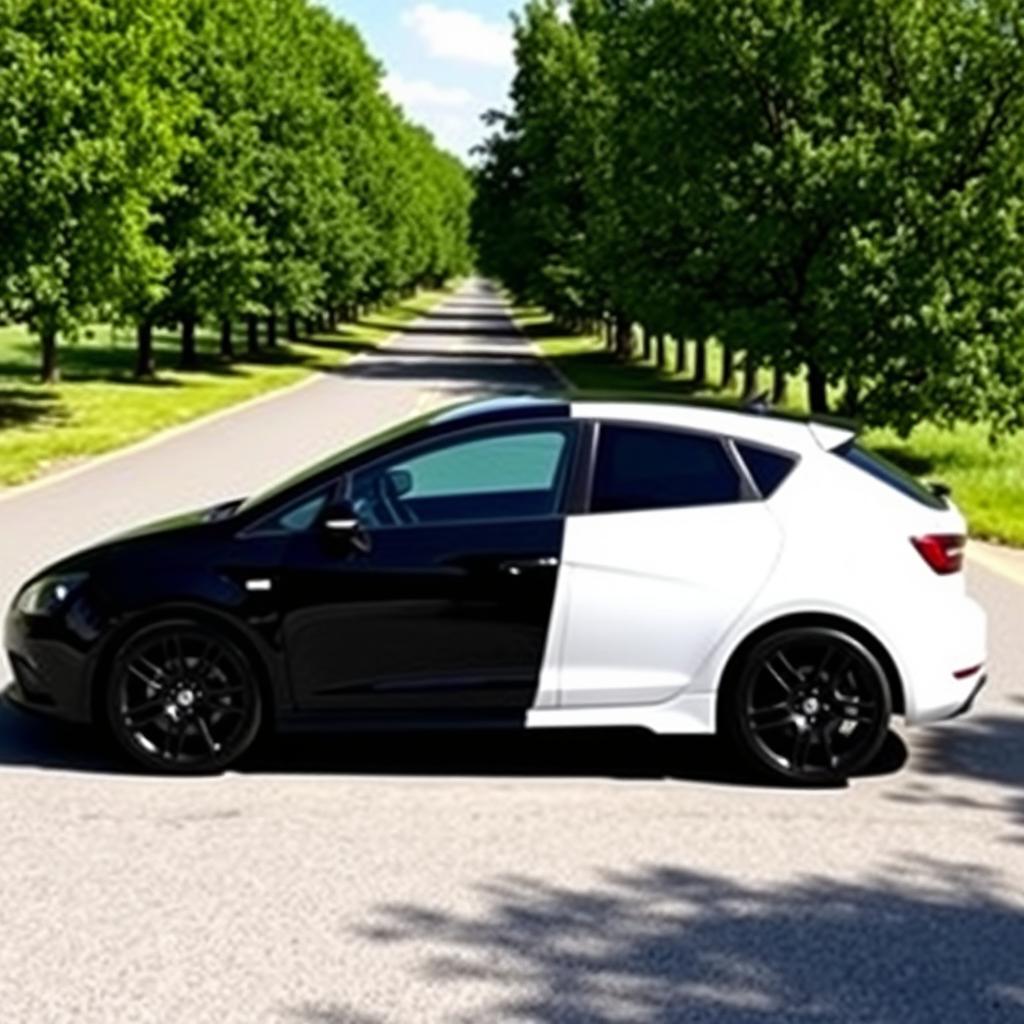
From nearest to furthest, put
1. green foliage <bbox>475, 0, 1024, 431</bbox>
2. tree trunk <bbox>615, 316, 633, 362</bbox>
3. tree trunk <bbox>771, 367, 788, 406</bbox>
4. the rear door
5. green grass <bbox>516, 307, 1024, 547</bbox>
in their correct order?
the rear door → green grass <bbox>516, 307, 1024, 547</bbox> → green foliage <bbox>475, 0, 1024, 431</bbox> → tree trunk <bbox>771, 367, 788, 406</bbox> → tree trunk <bbox>615, 316, 633, 362</bbox>

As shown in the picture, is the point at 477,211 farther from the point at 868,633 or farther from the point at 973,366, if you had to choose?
the point at 868,633

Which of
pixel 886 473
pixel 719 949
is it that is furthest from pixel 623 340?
pixel 719 949

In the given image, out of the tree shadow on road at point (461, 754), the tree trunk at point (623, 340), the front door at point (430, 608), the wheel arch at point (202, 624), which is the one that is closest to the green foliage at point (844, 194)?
the tree shadow on road at point (461, 754)

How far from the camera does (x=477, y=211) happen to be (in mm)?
58906

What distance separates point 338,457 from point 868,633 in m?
2.32

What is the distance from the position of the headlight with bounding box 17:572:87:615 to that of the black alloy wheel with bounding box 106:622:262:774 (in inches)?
13.8

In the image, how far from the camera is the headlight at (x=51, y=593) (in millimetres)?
6098

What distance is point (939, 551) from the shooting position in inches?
238

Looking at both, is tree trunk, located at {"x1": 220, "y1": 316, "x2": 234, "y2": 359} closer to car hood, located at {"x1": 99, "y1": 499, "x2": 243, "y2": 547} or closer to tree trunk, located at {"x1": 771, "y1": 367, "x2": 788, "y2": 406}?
tree trunk, located at {"x1": 771, "y1": 367, "x2": 788, "y2": 406}

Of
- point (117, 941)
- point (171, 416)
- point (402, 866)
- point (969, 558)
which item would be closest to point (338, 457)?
point (402, 866)

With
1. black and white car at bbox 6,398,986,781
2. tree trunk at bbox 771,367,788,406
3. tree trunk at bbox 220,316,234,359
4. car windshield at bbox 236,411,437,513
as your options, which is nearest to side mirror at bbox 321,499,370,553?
black and white car at bbox 6,398,986,781

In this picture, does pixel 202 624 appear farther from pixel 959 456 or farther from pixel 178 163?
pixel 178 163

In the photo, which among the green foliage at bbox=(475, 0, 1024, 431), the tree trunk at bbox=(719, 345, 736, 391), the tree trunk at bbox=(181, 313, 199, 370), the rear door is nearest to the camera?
the rear door

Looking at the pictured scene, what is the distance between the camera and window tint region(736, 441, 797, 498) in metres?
6.09
